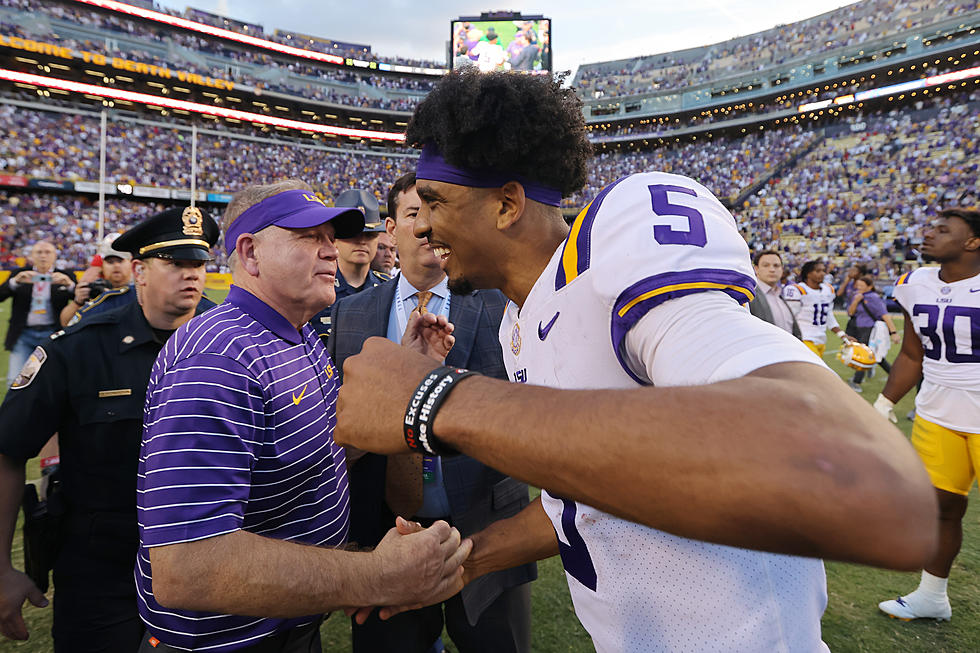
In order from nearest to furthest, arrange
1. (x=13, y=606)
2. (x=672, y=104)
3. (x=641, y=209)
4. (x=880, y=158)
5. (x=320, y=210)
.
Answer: (x=641, y=209)
(x=320, y=210)
(x=13, y=606)
(x=880, y=158)
(x=672, y=104)

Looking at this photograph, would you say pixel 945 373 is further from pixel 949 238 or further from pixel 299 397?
pixel 299 397

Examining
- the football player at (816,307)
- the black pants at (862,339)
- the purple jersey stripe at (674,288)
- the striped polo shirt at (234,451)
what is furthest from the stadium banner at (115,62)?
the purple jersey stripe at (674,288)

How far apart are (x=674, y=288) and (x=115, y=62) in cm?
4756

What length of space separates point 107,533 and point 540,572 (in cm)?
312

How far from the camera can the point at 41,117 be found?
33.4 m

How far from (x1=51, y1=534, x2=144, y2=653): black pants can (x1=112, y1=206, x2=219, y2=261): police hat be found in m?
1.55

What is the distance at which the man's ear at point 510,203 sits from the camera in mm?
1490

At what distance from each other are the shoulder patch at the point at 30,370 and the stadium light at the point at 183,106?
109 feet

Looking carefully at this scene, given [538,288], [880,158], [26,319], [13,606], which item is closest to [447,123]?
[538,288]

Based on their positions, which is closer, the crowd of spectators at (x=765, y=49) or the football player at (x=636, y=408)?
the football player at (x=636, y=408)

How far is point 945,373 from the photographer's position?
4070mm

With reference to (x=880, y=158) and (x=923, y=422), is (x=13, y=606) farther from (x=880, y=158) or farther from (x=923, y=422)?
(x=880, y=158)

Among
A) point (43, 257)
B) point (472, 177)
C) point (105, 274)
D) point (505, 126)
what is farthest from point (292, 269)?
point (43, 257)

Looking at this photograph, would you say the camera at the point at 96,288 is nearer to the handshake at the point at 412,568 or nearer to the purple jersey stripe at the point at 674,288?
the handshake at the point at 412,568
